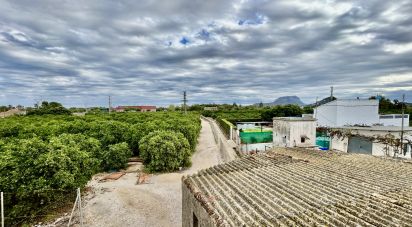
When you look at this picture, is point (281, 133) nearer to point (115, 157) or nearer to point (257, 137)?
point (257, 137)

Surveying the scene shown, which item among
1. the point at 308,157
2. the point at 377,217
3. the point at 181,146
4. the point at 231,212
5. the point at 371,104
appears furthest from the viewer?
the point at 371,104

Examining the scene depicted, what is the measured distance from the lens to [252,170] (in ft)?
32.2

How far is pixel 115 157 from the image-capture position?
864 inches

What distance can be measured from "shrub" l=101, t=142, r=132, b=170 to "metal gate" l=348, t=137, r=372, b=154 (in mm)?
19202

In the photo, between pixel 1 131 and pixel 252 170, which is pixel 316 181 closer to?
pixel 252 170

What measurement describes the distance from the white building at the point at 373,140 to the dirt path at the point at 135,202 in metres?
14.4

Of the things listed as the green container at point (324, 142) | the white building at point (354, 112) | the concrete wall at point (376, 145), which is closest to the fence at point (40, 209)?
the concrete wall at point (376, 145)

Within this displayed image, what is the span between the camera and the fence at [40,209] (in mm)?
11430

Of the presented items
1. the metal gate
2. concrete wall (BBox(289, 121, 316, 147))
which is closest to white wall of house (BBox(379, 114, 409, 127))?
the metal gate

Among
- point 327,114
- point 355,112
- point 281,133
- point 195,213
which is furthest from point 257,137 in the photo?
point 195,213

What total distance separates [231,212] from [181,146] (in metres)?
16.3

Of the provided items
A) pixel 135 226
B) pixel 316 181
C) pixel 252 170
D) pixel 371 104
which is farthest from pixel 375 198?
pixel 371 104

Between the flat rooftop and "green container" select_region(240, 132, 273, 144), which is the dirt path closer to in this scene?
the flat rooftop

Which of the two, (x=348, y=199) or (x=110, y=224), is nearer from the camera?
(x=348, y=199)
